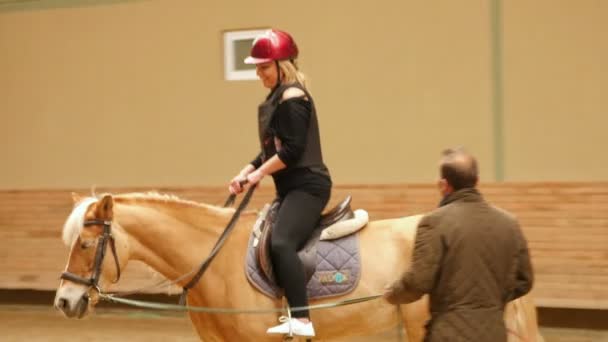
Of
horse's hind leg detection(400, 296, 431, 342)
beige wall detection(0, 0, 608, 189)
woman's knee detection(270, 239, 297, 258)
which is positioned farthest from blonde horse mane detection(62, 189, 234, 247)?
beige wall detection(0, 0, 608, 189)

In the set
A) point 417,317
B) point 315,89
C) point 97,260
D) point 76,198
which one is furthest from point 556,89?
point 97,260

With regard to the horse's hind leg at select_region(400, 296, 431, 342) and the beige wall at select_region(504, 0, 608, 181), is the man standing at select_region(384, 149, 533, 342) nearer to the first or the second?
the horse's hind leg at select_region(400, 296, 431, 342)

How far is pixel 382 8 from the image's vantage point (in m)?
6.59

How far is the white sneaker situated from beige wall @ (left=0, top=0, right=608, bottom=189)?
10.9 feet

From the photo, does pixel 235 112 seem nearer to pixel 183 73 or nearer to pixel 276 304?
pixel 183 73

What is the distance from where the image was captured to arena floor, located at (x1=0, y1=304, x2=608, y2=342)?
6.04m

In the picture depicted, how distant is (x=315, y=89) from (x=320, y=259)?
3502 millimetres

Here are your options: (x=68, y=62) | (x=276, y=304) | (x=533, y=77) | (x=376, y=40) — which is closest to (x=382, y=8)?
(x=376, y=40)

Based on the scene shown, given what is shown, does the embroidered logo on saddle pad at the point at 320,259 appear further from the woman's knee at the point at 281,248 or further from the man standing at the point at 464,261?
the man standing at the point at 464,261

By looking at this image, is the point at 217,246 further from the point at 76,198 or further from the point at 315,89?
the point at 315,89

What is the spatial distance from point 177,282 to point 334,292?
28.1 inches

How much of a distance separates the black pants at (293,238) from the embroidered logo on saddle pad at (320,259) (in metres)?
0.05

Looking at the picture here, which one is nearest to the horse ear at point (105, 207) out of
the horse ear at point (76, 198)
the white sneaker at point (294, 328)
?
the horse ear at point (76, 198)

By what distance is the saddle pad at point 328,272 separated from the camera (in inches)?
138
